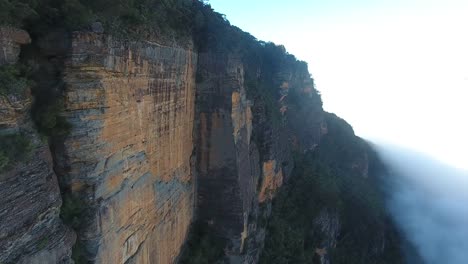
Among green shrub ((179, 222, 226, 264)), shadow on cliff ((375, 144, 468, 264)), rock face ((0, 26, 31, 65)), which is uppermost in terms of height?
rock face ((0, 26, 31, 65))

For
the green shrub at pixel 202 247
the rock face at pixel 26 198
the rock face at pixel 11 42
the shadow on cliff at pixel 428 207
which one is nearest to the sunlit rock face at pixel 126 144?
the rock face at pixel 26 198

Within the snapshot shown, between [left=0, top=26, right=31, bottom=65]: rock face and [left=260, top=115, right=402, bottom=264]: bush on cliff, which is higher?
[left=0, top=26, right=31, bottom=65]: rock face

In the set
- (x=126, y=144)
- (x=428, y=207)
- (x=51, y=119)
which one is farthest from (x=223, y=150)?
(x=428, y=207)

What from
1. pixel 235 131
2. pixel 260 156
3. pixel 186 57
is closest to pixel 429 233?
pixel 260 156

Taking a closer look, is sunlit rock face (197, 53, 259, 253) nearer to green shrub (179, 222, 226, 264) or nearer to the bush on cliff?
green shrub (179, 222, 226, 264)

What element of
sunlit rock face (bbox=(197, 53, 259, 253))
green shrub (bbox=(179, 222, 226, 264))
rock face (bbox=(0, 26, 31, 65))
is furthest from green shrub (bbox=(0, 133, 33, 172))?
green shrub (bbox=(179, 222, 226, 264))
